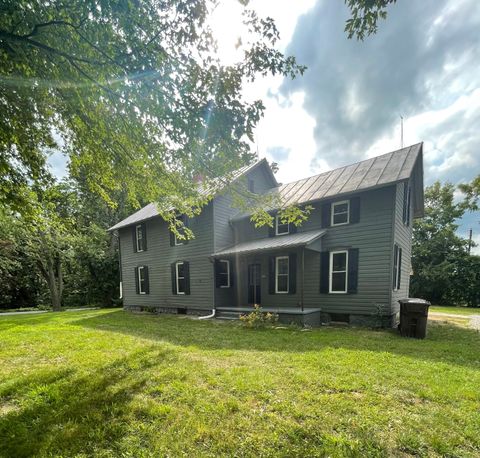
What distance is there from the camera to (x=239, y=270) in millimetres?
11703

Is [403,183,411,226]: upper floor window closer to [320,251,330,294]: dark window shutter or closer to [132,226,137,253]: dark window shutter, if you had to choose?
[320,251,330,294]: dark window shutter

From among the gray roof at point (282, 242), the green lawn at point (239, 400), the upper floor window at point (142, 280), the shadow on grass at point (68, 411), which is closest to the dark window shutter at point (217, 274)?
the gray roof at point (282, 242)

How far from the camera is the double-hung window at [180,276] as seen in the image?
1212cm

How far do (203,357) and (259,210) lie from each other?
10.1ft

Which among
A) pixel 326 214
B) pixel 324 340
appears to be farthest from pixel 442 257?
pixel 324 340

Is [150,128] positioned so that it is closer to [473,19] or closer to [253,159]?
[253,159]

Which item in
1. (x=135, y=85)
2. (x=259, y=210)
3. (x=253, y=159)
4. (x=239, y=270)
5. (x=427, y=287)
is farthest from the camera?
(x=427, y=287)

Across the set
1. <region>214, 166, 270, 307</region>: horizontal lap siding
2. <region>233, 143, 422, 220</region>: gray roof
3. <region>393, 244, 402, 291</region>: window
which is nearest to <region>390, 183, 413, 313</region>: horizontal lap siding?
<region>393, 244, 402, 291</region>: window

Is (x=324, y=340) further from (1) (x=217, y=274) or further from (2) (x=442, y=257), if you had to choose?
(2) (x=442, y=257)

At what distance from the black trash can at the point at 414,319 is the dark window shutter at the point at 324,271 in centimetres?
250

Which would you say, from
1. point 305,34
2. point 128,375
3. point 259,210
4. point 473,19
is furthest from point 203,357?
point 473,19

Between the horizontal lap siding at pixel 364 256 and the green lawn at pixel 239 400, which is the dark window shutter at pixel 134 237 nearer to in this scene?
the green lawn at pixel 239 400

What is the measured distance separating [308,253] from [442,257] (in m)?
17.9

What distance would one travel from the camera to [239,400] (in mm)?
3168
